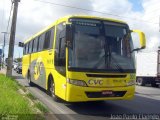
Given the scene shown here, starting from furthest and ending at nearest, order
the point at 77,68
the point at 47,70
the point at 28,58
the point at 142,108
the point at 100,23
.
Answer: the point at 28,58 < the point at 47,70 < the point at 142,108 < the point at 100,23 < the point at 77,68

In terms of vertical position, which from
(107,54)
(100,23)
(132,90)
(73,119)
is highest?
(100,23)

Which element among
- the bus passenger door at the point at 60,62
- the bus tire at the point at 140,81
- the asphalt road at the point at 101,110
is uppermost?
the bus passenger door at the point at 60,62

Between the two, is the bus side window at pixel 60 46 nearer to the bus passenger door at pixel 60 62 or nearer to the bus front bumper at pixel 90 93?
the bus passenger door at pixel 60 62

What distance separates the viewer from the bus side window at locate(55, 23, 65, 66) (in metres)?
11.7

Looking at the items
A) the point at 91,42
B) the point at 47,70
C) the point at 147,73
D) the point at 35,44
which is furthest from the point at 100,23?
the point at 147,73

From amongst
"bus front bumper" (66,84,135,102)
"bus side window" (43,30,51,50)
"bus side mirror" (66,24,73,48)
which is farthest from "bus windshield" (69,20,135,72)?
"bus side window" (43,30,51,50)

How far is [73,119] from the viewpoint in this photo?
10.0m

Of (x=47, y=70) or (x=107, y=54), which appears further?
(x=47, y=70)

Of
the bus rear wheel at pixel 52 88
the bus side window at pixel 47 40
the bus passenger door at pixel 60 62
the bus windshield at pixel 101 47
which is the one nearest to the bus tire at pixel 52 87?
the bus rear wheel at pixel 52 88

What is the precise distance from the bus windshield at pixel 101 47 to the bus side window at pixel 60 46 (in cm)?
79

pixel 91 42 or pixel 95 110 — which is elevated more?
pixel 91 42

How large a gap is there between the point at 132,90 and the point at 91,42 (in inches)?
85.0

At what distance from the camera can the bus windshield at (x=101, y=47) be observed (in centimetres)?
1094

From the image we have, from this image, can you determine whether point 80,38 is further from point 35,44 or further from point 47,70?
point 35,44
